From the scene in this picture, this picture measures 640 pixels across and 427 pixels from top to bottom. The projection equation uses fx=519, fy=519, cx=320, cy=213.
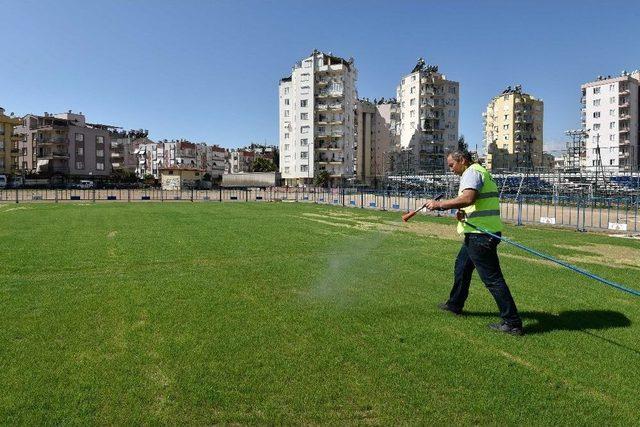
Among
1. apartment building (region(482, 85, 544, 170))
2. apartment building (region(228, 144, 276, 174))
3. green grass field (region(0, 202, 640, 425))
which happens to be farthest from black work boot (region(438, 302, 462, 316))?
apartment building (region(228, 144, 276, 174))

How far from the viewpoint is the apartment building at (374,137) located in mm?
103500

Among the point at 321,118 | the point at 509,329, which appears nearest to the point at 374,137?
the point at 321,118

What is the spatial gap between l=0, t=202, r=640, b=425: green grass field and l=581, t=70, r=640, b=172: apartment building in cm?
8581

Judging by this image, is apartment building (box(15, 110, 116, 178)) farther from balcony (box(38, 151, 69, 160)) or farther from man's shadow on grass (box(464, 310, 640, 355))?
man's shadow on grass (box(464, 310, 640, 355))

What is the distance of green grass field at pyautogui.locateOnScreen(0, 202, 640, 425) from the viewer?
4125 millimetres

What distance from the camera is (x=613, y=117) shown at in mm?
85500

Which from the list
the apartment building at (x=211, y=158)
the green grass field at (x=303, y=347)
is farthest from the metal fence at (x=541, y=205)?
the apartment building at (x=211, y=158)

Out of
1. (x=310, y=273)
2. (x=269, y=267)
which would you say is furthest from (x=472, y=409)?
(x=269, y=267)

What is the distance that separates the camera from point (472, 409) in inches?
162

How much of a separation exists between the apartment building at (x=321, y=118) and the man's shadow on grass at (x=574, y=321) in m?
83.4

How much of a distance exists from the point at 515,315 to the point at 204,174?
4550 inches

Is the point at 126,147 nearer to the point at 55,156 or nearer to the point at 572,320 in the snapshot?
the point at 55,156

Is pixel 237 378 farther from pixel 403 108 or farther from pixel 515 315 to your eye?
pixel 403 108

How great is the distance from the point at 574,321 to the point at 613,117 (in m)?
92.5
